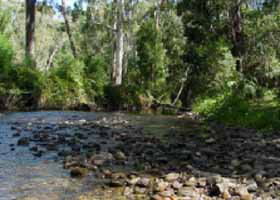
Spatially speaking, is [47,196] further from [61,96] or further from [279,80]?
[279,80]

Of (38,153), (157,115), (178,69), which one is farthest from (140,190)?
(178,69)

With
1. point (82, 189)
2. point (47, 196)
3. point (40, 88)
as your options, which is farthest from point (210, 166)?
point (40, 88)

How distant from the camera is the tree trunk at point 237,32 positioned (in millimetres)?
21078

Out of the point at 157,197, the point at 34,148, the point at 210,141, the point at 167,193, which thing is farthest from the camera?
the point at 210,141

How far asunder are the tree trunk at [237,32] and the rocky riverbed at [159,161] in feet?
40.1

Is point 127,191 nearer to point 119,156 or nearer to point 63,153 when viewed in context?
point 119,156

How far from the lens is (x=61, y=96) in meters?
17.6

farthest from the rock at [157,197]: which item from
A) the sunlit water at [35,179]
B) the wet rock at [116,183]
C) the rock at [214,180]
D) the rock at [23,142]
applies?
the rock at [23,142]

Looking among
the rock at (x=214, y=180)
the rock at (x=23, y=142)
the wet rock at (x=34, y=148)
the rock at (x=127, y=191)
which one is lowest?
the rock at (x=127, y=191)

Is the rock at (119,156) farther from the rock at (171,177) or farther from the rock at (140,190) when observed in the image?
the rock at (140,190)

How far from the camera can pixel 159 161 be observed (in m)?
6.05

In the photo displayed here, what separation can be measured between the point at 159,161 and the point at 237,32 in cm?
1688

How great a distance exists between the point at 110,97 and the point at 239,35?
7.70m

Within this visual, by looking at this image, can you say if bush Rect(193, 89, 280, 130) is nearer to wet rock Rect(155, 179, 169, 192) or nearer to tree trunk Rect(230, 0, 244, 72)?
wet rock Rect(155, 179, 169, 192)
